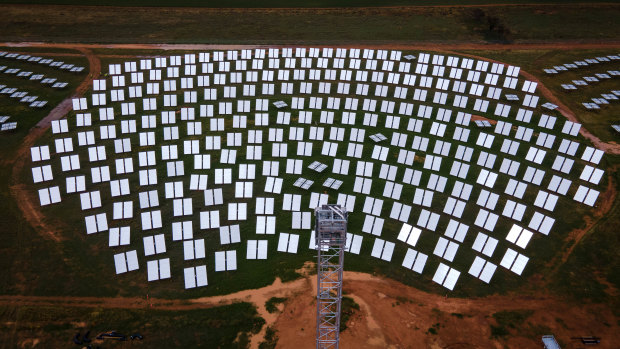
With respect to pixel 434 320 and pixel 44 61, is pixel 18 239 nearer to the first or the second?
pixel 434 320

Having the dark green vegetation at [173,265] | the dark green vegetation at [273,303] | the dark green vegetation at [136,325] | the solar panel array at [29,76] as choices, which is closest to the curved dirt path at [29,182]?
the dark green vegetation at [173,265]

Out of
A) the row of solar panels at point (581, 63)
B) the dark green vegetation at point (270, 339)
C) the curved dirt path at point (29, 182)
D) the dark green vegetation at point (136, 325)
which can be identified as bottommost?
the dark green vegetation at point (270, 339)

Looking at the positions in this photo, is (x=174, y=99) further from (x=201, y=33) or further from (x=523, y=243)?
(x=523, y=243)

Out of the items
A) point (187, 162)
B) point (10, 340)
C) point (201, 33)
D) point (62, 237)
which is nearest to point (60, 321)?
point (10, 340)

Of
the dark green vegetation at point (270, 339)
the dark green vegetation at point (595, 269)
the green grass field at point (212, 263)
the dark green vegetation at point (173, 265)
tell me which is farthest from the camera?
the dark green vegetation at point (173, 265)

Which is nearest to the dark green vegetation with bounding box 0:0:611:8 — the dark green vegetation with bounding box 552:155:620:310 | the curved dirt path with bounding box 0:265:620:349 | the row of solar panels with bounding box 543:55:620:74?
the row of solar panels with bounding box 543:55:620:74

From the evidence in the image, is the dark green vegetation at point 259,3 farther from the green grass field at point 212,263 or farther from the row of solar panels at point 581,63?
the row of solar panels at point 581,63

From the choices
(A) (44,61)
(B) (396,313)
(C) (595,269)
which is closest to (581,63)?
(C) (595,269)
